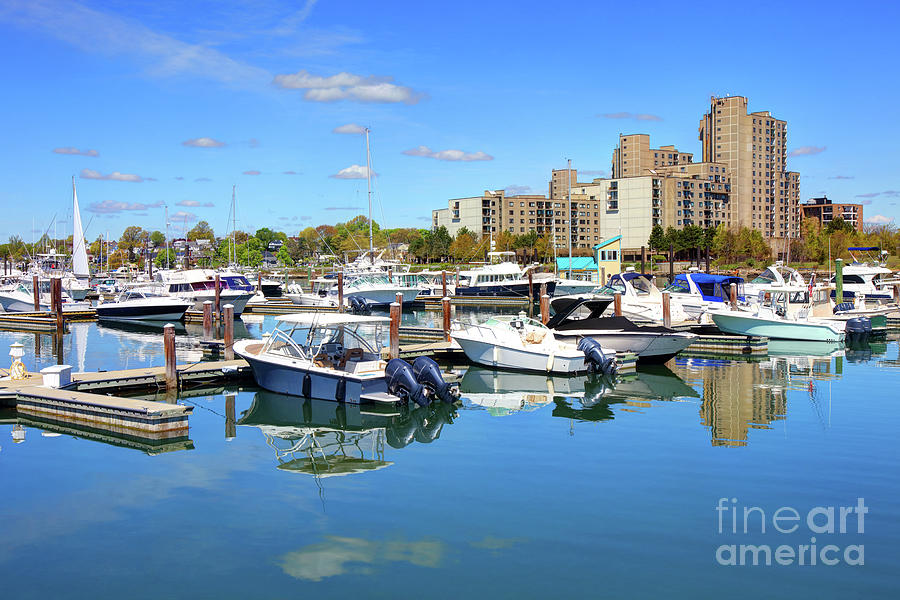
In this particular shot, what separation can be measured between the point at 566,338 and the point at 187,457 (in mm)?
16443

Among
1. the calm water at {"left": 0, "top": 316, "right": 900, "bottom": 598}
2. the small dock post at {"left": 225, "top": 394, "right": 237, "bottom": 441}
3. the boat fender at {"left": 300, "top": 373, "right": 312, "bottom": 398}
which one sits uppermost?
the boat fender at {"left": 300, "top": 373, "right": 312, "bottom": 398}

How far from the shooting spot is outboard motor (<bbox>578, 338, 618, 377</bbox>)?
26.1 metres

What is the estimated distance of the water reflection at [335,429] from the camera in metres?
15.9

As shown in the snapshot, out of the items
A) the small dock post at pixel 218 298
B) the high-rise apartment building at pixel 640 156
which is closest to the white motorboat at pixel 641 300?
the small dock post at pixel 218 298

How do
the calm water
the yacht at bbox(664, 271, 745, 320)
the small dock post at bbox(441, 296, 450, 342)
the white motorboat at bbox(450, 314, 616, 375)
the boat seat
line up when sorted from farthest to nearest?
1. the yacht at bbox(664, 271, 745, 320)
2. the small dock post at bbox(441, 296, 450, 342)
3. the boat seat
4. the white motorboat at bbox(450, 314, 616, 375)
5. the calm water

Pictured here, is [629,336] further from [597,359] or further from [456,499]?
[456,499]

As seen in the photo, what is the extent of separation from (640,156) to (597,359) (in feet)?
481

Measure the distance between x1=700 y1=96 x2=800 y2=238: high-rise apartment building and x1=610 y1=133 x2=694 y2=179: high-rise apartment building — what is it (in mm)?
8117

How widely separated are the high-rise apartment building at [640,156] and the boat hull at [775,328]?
130037 mm

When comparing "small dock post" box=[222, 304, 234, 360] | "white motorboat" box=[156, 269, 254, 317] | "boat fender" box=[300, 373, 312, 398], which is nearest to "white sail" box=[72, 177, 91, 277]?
"white motorboat" box=[156, 269, 254, 317]

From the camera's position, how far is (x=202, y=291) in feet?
164

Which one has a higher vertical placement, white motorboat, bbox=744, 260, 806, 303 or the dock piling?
white motorboat, bbox=744, 260, 806, 303

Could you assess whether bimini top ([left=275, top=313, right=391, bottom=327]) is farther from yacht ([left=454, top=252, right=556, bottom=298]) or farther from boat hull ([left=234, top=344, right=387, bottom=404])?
yacht ([left=454, top=252, right=556, bottom=298])

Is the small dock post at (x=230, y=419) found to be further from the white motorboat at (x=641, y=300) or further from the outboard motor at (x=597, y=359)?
the white motorboat at (x=641, y=300)
